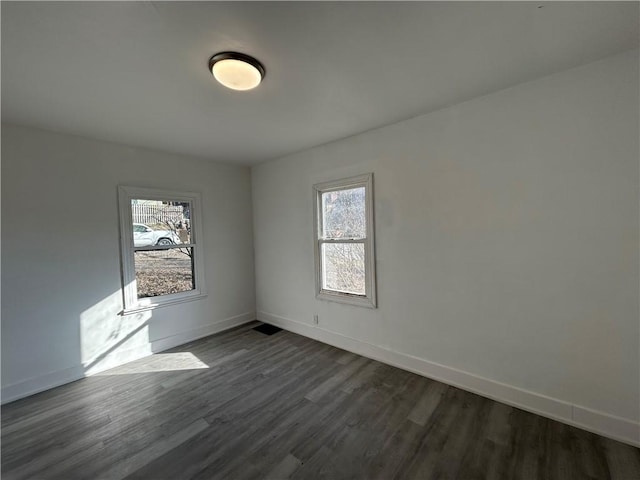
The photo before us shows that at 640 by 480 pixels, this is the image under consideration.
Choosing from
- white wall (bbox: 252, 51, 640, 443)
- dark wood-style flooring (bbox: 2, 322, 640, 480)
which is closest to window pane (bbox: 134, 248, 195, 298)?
dark wood-style flooring (bbox: 2, 322, 640, 480)

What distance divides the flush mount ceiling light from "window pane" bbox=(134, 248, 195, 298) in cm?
245

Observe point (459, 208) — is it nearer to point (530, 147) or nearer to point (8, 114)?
point (530, 147)

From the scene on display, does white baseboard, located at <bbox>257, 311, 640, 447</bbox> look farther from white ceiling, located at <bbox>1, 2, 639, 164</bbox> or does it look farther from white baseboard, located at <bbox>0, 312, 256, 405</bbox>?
white ceiling, located at <bbox>1, 2, 639, 164</bbox>

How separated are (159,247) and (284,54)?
2.78 metres

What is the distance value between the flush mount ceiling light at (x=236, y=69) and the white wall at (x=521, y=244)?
151 centimetres

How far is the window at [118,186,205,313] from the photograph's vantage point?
3070 mm

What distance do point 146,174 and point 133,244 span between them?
2.84 ft

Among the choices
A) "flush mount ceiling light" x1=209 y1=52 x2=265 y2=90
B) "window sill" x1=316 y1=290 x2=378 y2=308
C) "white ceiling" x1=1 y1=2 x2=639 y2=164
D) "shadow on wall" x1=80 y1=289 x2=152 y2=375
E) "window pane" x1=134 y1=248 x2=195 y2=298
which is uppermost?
"white ceiling" x1=1 y1=2 x2=639 y2=164

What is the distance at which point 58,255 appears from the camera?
264 cm

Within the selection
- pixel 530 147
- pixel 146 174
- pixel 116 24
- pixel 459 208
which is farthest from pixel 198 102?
pixel 530 147

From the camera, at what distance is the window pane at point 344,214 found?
10.0 ft

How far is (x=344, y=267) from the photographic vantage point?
127 inches

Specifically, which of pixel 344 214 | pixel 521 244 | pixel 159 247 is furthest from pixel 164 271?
pixel 521 244

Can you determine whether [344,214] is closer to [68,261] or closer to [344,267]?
[344,267]
